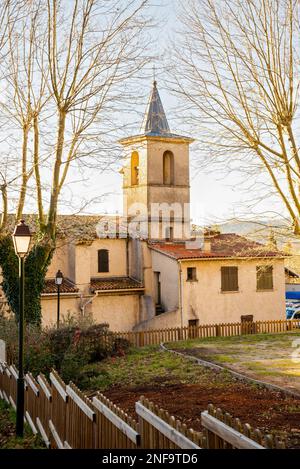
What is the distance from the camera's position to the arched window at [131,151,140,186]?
38.8 m

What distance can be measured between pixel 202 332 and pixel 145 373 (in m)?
10.4

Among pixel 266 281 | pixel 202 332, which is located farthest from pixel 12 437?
pixel 266 281

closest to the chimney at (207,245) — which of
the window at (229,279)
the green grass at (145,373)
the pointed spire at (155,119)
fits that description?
the window at (229,279)

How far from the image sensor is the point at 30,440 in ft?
29.3

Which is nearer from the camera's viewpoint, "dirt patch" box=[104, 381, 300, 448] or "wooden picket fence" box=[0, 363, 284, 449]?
"wooden picket fence" box=[0, 363, 284, 449]

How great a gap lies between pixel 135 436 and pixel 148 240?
3021 cm

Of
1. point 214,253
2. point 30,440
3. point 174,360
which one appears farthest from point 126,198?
point 30,440

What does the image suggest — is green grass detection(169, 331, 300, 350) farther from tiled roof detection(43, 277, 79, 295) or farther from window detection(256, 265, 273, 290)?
tiled roof detection(43, 277, 79, 295)

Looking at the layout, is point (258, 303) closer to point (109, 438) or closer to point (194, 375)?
point (194, 375)

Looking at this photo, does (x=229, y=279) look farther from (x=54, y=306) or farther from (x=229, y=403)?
(x=229, y=403)

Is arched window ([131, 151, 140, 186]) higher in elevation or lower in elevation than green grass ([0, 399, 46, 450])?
higher

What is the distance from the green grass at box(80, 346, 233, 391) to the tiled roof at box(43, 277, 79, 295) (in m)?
13.7

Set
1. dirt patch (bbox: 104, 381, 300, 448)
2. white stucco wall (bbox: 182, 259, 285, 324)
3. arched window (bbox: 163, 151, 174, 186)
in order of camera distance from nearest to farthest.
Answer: dirt patch (bbox: 104, 381, 300, 448), white stucco wall (bbox: 182, 259, 285, 324), arched window (bbox: 163, 151, 174, 186)

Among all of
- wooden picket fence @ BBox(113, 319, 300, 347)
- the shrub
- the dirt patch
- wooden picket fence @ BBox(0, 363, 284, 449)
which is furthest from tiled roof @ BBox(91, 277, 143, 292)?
wooden picket fence @ BBox(0, 363, 284, 449)
